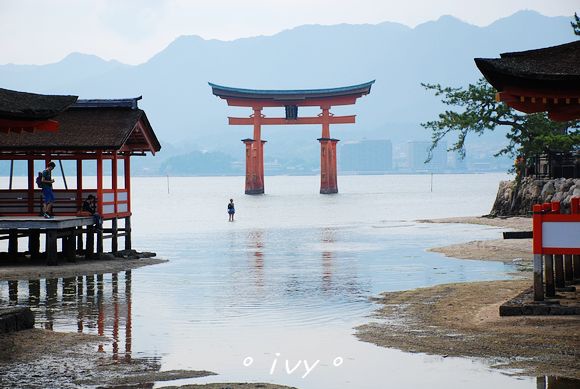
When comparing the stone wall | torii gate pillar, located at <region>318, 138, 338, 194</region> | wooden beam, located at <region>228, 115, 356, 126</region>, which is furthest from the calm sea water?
torii gate pillar, located at <region>318, 138, 338, 194</region>

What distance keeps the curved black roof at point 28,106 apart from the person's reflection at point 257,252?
7307 millimetres

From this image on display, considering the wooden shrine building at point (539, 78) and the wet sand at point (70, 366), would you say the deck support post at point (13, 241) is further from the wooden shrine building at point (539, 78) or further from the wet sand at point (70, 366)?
the wooden shrine building at point (539, 78)

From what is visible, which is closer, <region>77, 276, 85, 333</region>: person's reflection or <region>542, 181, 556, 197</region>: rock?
<region>77, 276, 85, 333</region>: person's reflection

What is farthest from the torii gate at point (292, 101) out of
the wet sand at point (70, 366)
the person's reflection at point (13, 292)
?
the wet sand at point (70, 366)

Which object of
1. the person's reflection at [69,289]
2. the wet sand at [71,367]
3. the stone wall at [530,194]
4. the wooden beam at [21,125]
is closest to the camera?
the wet sand at [71,367]

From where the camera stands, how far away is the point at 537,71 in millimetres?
14164

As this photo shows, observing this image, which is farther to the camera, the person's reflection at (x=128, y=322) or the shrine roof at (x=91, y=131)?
the shrine roof at (x=91, y=131)

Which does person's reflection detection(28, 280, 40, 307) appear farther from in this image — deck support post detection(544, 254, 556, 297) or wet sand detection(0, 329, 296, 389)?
deck support post detection(544, 254, 556, 297)

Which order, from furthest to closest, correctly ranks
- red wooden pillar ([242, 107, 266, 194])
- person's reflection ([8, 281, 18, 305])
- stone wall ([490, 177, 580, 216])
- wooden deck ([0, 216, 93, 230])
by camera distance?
red wooden pillar ([242, 107, 266, 194]) < stone wall ([490, 177, 580, 216]) < wooden deck ([0, 216, 93, 230]) < person's reflection ([8, 281, 18, 305])

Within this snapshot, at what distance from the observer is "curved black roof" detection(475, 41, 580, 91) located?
1395 cm

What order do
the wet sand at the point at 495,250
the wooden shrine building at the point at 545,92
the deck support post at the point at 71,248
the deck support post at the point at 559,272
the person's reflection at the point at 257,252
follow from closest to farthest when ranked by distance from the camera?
the wooden shrine building at the point at 545,92 < the deck support post at the point at 559,272 < the person's reflection at the point at 257,252 < the deck support post at the point at 71,248 < the wet sand at the point at 495,250

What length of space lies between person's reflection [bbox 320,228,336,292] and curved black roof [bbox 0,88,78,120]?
23.8 ft

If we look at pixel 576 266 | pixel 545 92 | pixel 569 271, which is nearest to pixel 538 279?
pixel 545 92

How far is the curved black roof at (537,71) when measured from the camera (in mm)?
13953
